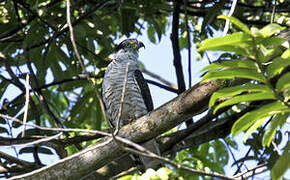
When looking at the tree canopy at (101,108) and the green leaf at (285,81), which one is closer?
the green leaf at (285,81)

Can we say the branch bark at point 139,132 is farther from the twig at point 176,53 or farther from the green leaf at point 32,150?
the twig at point 176,53

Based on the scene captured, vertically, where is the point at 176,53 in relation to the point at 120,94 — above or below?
above

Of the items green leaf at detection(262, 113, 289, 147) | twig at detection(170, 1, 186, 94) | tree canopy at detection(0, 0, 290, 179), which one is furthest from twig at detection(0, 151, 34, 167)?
green leaf at detection(262, 113, 289, 147)

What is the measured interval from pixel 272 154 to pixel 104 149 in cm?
188

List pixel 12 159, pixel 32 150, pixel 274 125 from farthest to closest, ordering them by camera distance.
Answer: pixel 32 150 → pixel 12 159 → pixel 274 125

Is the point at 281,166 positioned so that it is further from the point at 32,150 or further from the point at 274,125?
the point at 32,150

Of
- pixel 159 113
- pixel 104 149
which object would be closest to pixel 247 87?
pixel 159 113

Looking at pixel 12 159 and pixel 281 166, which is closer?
pixel 281 166

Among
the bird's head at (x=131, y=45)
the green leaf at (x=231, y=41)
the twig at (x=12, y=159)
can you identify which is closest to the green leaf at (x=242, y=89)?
the green leaf at (x=231, y=41)

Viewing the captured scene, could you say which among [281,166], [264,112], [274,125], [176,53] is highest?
[176,53]

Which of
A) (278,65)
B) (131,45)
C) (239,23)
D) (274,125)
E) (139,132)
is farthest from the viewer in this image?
(131,45)

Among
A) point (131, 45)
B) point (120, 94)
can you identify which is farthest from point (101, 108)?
point (131, 45)

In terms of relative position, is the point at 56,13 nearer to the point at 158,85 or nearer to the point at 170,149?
the point at 158,85

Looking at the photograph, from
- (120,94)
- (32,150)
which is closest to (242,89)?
(120,94)
